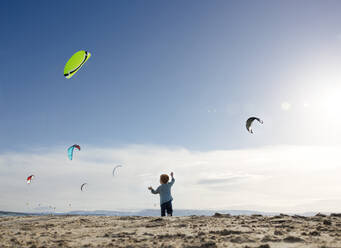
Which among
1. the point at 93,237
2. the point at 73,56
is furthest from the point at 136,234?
the point at 73,56

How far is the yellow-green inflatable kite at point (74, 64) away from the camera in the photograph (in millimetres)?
15246

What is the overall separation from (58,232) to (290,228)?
696 cm

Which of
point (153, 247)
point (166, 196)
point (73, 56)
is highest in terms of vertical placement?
point (73, 56)

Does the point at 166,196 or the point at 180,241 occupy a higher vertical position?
the point at 166,196

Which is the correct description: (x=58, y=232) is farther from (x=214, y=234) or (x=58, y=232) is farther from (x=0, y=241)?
(x=214, y=234)

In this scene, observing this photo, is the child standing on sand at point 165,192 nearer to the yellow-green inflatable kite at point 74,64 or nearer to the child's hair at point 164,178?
the child's hair at point 164,178

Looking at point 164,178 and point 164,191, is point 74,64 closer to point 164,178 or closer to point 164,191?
point 164,178

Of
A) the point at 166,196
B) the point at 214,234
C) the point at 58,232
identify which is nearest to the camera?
the point at 214,234

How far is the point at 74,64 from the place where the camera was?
50.7ft

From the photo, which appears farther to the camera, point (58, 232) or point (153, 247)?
point (58, 232)

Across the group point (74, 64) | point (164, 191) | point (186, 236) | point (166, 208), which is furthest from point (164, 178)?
point (74, 64)

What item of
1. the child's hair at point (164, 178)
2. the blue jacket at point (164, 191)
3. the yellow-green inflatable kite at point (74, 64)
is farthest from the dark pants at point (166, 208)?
the yellow-green inflatable kite at point (74, 64)

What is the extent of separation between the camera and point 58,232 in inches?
375

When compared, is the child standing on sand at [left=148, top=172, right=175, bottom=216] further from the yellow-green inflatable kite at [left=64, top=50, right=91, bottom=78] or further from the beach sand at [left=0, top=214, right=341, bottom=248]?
the yellow-green inflatable kite at [left=64, top=50, right=91, bottom=78]
